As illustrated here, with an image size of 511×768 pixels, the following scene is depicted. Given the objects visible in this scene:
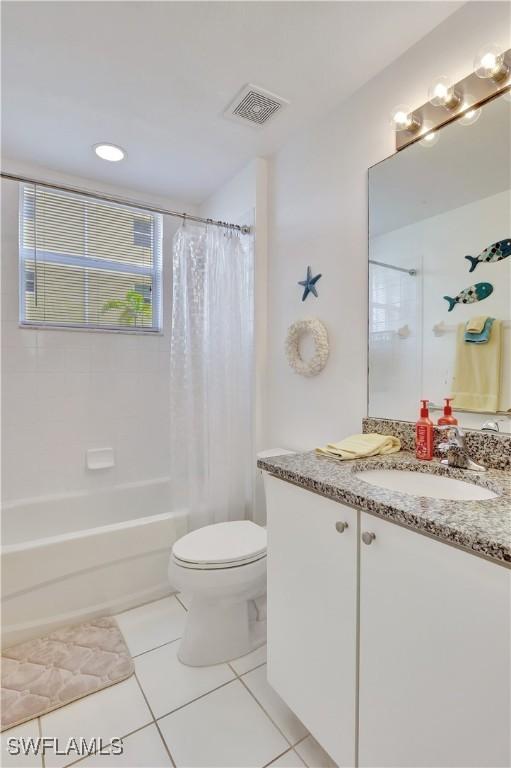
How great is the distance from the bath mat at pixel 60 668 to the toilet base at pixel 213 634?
0.24 m

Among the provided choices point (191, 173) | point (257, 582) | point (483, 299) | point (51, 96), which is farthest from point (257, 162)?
point (257, 582)

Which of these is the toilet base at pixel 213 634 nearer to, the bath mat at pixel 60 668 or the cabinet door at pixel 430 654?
the bath mat at pixel 60 668

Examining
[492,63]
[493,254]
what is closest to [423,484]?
[493,254]

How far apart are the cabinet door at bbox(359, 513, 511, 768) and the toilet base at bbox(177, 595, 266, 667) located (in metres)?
0.73

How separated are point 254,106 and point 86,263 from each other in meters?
1.43

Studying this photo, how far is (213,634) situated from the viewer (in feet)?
4.98

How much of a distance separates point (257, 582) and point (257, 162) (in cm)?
217

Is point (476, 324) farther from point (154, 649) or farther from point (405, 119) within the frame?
point (154, 649)

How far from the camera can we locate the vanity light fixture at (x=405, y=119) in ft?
4.45

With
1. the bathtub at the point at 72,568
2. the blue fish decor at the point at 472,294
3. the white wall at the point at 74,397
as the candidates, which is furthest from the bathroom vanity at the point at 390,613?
the white wall at the point at 74,397

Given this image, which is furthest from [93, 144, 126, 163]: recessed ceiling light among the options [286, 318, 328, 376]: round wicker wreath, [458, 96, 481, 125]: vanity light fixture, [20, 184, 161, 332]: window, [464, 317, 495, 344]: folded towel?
[464, 317, 495, 344]: folded towel

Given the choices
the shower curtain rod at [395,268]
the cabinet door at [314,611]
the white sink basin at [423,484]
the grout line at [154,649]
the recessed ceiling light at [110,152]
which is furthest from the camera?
the recessed ceiling light at [110,152]

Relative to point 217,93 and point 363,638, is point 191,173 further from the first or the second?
point 363,638

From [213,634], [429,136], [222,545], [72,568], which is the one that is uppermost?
[429,136]
